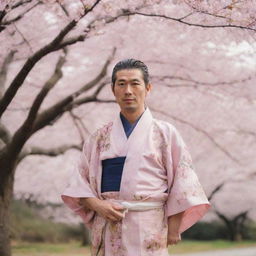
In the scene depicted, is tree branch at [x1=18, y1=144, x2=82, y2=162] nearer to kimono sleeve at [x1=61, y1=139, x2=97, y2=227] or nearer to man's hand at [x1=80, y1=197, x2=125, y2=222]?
kimono sleeve at [x1=61, y1=139, x2=97, y2=227]

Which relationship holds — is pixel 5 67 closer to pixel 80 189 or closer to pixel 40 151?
pixel 40 151


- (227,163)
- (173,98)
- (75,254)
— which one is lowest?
(75,254)

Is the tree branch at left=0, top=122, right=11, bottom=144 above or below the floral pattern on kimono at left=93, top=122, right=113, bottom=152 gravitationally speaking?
above

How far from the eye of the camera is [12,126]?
9.66m

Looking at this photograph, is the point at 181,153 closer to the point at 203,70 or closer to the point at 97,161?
the point at 97,161

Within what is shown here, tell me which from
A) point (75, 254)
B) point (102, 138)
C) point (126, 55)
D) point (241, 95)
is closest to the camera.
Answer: point (102, 138)

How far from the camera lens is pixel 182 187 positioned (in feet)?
8.21

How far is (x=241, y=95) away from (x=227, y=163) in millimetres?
4240

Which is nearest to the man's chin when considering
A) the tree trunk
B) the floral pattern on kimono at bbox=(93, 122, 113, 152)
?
the floral pattern on kimono at bbox=(93, 122, 113, 152)

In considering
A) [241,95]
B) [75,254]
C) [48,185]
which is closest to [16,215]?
[48,185]

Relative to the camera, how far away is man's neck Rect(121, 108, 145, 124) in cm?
263

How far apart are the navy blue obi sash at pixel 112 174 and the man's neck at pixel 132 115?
219mm

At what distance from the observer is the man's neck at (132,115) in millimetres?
2631

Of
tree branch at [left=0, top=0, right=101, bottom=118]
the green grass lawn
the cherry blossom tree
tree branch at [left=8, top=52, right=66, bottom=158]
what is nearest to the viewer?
tree branch at [left=0, top=0, right=101, bottom=118]
